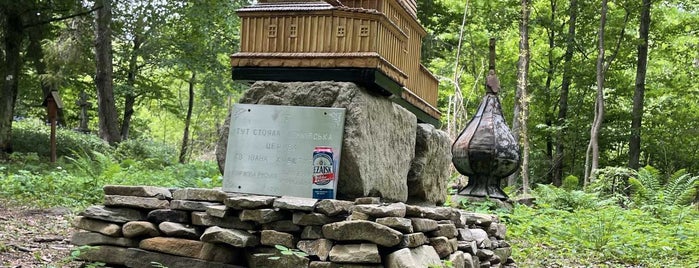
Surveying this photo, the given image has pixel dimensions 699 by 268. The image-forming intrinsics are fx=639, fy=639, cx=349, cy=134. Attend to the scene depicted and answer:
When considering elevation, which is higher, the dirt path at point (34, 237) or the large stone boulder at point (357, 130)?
the large stone boulder at point (357, 130)

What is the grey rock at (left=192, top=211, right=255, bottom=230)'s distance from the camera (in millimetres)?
4527

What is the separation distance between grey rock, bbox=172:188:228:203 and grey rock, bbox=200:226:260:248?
1.00ft

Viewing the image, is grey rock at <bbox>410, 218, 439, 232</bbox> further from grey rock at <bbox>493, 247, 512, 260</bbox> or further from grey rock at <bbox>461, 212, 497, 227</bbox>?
grey rock at <bbox>493, 247, 512, 260</bbox>

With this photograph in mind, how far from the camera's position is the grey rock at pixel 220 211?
4.52 meters

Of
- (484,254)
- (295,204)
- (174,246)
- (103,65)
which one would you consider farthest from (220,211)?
(103,65)

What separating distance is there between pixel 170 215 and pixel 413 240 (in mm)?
1811

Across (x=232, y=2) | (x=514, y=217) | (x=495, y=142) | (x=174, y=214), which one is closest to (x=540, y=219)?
(x=514, y=217)

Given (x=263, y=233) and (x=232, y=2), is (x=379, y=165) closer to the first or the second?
(x=263, y=233)

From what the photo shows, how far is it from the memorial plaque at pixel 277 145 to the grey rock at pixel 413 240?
0.74 m

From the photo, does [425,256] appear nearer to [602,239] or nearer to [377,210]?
[377,210]

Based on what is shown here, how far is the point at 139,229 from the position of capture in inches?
186

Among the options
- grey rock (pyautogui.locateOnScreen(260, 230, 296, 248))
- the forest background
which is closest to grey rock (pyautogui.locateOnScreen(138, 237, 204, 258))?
grey rock (pyautogui.locateOnScreen(260, 230, 296, 248))

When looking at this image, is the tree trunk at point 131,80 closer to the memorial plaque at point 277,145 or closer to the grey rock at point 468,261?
the memorial plaque at point 277,145

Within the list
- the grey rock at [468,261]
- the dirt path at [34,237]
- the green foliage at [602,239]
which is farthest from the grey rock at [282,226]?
the green foliage at [602,239]
